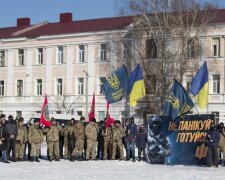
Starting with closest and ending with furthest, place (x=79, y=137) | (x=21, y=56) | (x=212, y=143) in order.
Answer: (x=212, y=143), (x=79, y=137), (x=21, y=56)

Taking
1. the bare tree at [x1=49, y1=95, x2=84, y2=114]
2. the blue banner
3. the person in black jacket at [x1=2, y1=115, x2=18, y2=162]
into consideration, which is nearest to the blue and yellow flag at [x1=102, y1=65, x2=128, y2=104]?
the blue banner

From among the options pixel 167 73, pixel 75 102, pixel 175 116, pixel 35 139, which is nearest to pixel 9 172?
pixel 35 139

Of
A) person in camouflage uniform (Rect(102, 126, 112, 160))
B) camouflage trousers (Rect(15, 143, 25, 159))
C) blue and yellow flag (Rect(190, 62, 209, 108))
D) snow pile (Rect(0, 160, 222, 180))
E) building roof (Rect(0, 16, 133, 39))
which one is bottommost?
snow pile (Rect(0, 160, 222, 180))

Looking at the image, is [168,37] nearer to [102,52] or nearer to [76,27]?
[102,52]

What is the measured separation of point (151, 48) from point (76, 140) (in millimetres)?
25063

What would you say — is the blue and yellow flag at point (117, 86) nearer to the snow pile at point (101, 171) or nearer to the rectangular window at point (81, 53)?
the snow pile at point (101, 171)

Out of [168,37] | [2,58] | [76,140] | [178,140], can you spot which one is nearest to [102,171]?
[178,140]

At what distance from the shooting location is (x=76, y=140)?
22984 millimetres

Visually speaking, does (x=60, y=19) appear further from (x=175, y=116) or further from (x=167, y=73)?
(x=175, y=116)

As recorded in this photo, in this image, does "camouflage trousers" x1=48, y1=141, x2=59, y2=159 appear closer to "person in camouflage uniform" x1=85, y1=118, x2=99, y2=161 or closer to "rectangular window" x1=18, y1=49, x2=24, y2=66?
"person in camouflage uniform" x1=85, y1=118, x2=99, y2=161

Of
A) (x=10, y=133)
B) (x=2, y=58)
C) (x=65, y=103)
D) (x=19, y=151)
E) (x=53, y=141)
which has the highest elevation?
(x=2, y=58)

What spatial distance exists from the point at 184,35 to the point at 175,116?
23.3 m

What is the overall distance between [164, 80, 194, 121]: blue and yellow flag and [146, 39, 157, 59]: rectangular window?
24.5 metres

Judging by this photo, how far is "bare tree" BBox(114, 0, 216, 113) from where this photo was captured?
145 ft
